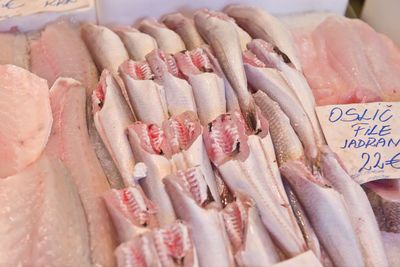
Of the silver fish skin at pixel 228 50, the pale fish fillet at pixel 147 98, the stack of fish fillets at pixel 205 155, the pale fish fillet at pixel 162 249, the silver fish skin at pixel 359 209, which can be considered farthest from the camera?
the silver fish skin at pixel 228 50

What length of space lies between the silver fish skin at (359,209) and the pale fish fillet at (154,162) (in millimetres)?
656

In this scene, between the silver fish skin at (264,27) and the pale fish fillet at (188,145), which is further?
the silver fish skin at (264,27)

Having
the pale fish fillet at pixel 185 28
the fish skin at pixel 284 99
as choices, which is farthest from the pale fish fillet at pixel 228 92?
the pale fish fillet at pixel 185 28

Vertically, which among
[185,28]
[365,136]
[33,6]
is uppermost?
[33,6]

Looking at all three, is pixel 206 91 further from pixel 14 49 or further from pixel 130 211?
pixel 14 49

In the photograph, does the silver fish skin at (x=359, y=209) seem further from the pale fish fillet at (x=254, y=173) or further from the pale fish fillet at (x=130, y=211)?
the pale fish fillet at (x=130, y=211)

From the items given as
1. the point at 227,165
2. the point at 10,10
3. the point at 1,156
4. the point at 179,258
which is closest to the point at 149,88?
the point at 227,165

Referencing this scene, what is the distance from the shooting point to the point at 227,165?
5.07 feet

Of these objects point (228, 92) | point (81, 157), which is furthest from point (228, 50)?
point (81, 157)

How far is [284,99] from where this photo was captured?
1.90 meters

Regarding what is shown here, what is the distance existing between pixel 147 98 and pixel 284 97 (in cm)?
64

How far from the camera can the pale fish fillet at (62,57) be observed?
1.96m

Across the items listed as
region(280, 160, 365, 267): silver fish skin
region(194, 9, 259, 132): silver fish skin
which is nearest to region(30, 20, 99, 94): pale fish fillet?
region(194, 9, 259, 132): silver fish skin

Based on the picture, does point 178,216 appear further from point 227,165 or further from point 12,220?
point 12,220
